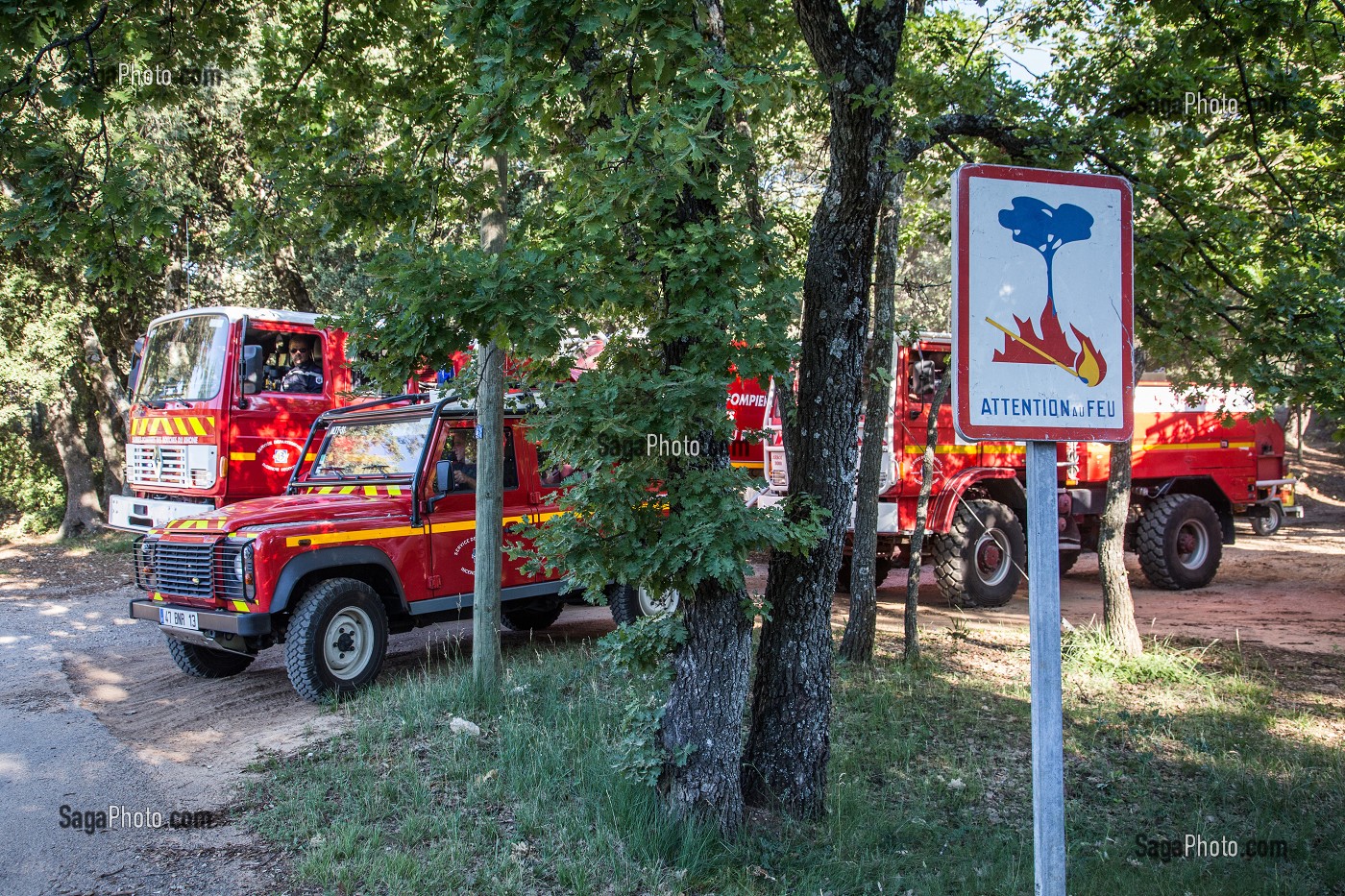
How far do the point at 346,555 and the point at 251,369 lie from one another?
4.43m

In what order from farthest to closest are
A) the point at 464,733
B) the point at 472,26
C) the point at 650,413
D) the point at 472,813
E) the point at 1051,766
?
the point at 464,733 < the point at 472,813 < the point at 472,26 < the point at 650,413 < the point at 1051,766

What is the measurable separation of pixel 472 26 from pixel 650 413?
6.59 ft

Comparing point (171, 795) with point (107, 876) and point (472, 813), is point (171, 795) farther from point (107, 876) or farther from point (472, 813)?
point (472, 813)

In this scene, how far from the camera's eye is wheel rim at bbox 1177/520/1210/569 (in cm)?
1280

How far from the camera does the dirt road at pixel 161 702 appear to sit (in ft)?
14.2

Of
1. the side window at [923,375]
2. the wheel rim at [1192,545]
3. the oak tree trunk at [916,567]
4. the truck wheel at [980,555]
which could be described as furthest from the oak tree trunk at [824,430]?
the wheel rim at [1192,545]

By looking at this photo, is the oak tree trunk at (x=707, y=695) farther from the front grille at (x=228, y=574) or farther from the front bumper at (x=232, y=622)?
the front grille at (x=228, y=574)

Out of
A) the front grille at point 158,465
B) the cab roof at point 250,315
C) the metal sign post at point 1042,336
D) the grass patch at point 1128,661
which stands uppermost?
the cab roof at point 250,315

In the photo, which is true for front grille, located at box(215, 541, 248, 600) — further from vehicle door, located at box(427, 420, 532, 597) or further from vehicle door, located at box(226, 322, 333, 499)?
vehicle door, located at box(226, 322, 333, 499)

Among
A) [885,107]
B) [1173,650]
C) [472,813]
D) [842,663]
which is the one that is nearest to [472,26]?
[885,107]

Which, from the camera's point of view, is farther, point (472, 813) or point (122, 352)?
point (122, 352)

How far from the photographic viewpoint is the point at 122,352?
20344 millimetres

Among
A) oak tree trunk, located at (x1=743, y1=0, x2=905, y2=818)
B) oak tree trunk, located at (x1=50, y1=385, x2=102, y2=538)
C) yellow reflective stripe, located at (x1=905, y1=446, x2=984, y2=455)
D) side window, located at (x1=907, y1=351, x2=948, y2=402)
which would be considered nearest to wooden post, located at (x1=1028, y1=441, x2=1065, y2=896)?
oak tree trunk, located at (x1=743, y1=0, x2=905, y2=818)

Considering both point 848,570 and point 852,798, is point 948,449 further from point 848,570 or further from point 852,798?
point 852,798
